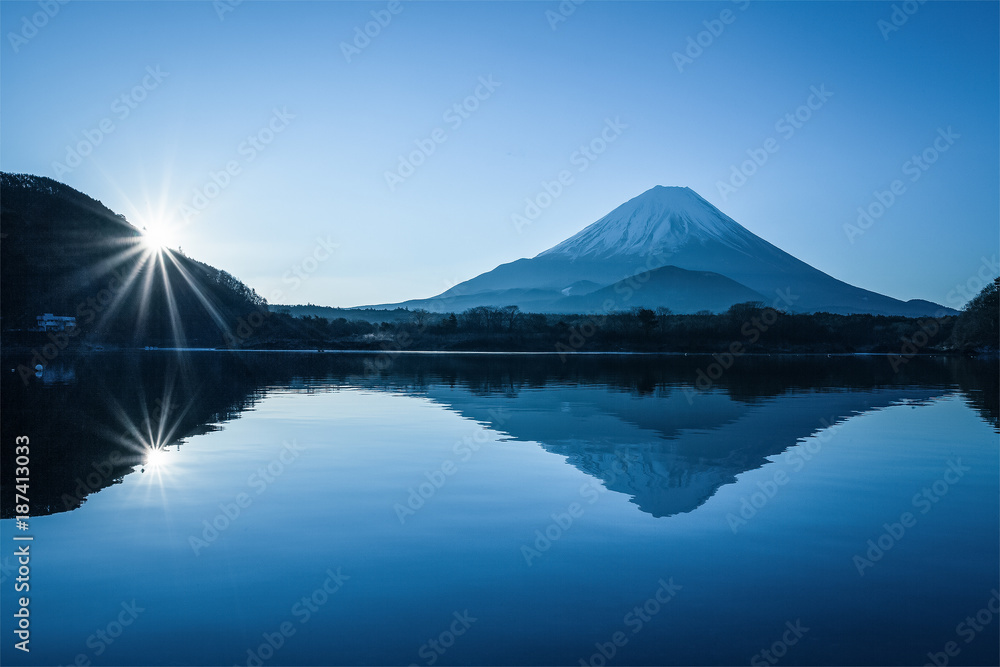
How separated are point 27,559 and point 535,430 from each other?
12.2 m

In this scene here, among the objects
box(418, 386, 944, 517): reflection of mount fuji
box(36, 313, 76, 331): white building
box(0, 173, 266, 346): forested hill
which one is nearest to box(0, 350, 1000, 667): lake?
box(418, 386, 944, 517): reflection of mount fuji

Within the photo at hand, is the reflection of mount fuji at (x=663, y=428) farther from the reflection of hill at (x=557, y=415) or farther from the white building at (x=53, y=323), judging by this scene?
the white building at (x=53, y=323)

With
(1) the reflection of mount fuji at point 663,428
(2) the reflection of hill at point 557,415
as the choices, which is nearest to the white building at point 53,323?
(2) the reflection of hill at point 557,415

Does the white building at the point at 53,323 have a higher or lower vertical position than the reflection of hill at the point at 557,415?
higher

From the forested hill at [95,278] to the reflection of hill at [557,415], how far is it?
7216 centimetres

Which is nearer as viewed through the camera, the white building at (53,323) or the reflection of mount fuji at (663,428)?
the reflection of mount fuji at (663,428)

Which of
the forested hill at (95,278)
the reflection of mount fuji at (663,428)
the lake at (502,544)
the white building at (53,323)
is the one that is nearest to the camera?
the lake at (502,544)

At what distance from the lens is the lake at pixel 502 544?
5.95 m

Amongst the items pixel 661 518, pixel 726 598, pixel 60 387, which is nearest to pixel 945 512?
pixel 661 518

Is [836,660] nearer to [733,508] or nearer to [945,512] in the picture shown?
[733,508]

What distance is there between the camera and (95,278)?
111m

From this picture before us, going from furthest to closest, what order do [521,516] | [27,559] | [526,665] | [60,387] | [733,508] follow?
[60,387]
[733,508]
[521,516]
[27,559]
[526,665]

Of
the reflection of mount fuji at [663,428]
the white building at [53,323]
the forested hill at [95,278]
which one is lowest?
the reflection of mount fuji at [663,428]

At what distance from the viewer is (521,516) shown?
9.75 metres
